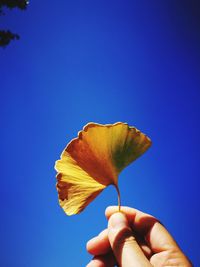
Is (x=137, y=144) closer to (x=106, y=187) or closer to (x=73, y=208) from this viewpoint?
Answer: (x=106, y=187)

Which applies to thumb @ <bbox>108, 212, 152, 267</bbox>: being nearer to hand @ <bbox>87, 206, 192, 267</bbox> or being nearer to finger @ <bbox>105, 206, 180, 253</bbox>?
hand @ <bbox>87, 206, 192, 267</bbox>

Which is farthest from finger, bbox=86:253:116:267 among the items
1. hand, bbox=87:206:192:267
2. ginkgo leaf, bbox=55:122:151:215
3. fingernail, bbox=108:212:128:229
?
ginkgo leaf, bbox=55:122:151:215

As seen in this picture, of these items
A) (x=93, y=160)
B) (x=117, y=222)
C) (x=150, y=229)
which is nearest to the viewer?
(x=93, y=160)

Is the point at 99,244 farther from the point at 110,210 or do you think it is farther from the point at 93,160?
the point at 93,160

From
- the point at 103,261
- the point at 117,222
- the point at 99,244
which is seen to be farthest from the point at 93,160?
the point at 103,261

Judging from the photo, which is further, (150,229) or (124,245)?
(150,229)

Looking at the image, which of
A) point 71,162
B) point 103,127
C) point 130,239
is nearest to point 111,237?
point 130,239

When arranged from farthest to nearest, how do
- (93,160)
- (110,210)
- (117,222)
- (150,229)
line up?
(110,210) → (150,229) → (117,222) → (93,160)

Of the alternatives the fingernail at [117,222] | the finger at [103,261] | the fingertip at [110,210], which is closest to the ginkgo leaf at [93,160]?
the fingernail at [117,222]
